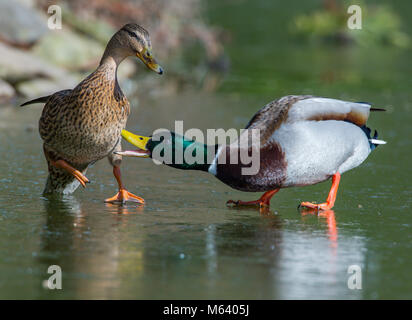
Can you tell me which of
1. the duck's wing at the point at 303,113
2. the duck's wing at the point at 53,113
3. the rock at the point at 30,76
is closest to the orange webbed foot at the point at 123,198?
the duck's wing at the point at 53,113

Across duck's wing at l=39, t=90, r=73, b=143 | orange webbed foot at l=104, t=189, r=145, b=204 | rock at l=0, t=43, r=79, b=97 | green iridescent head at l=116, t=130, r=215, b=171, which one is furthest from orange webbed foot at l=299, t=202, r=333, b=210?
rock at l=0, t=43, r=79, b=97

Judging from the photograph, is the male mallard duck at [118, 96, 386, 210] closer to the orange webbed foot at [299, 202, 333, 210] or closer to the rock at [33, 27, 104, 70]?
the orange webbed foot at [299, 202, 333, 210]

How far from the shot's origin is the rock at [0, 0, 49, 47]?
14820 mm

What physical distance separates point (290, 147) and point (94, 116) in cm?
135

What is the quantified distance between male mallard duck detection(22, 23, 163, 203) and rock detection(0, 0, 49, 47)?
887cm

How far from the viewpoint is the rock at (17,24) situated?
1482cm

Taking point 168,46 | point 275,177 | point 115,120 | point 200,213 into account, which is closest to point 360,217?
point 275,177

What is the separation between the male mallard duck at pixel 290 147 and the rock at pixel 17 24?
941cm

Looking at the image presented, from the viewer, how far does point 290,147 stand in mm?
5883
